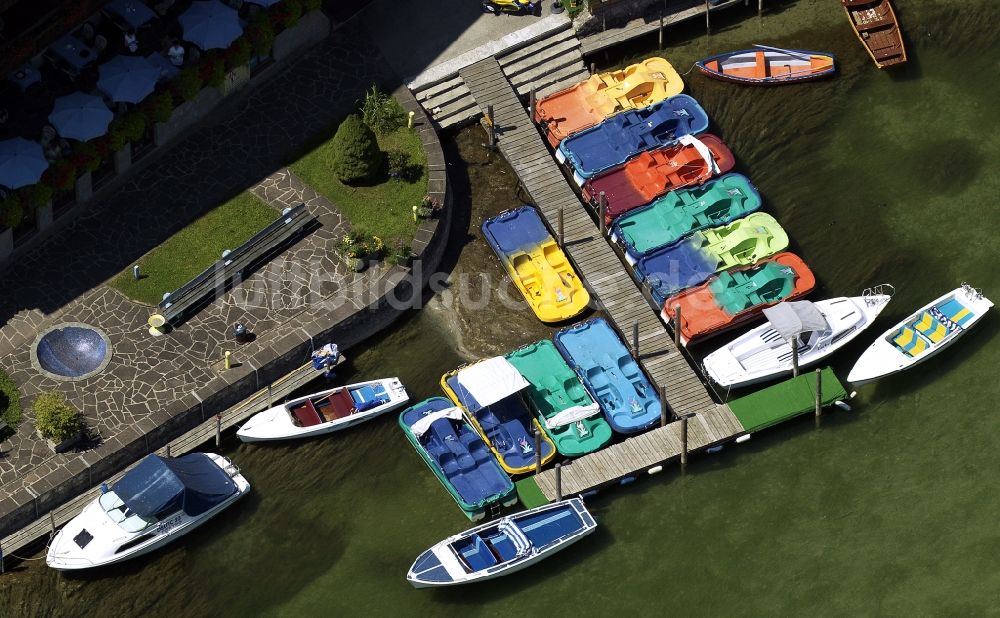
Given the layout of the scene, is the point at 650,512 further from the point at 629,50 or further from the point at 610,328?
the point at 629,50

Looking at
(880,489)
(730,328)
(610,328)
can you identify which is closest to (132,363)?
(610,328)

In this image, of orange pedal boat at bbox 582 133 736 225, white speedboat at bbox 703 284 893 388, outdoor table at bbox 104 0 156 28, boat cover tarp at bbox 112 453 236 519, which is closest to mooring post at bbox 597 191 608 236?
orange pedal boat at bbox 582 133 736 225

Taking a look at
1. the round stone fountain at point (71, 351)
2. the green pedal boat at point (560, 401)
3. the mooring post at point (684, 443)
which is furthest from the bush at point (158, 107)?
the mooring post at point (684, 443)

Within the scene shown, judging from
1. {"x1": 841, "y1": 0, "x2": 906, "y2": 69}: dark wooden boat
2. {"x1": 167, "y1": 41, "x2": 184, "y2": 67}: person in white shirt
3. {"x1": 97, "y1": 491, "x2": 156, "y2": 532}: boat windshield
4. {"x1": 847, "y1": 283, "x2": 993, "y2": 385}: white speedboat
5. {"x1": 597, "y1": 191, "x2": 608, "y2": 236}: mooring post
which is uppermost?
{"x1": 167, "y1": 41, "x2": 184, "y2": 67}: person in white shirt

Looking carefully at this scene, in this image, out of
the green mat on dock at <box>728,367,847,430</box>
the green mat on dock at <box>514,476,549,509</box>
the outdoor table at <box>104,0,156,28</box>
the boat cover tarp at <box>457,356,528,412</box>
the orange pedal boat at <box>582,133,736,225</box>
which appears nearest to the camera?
the green mat on dock at <box>514,476,549,509</box>

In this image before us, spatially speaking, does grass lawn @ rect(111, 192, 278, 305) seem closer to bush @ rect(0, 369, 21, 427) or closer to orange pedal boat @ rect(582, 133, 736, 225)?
bush @ rect(0, 369, 21, 427)

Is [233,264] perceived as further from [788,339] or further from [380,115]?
[788,339]
